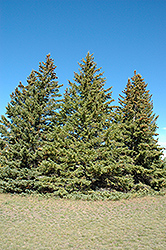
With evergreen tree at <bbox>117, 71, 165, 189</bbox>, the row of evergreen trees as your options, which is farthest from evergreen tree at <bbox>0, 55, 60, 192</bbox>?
evergreen tree at <bbox>117, 71, 165, 189</bbox>

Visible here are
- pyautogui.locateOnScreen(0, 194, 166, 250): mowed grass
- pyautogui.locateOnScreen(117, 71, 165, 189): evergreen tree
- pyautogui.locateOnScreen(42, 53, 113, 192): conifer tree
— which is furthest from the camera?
pyautogui.locateOnScreen(117, 71, 165, 189): evergreen tree

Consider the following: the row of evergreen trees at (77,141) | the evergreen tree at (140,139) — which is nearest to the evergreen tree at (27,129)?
the row of evergreen trees at (77,141)

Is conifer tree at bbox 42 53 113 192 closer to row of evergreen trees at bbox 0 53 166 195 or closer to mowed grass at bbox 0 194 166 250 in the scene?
row of evergreen trees at bbox 0 53 166 195

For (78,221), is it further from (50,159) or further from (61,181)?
(50,159)

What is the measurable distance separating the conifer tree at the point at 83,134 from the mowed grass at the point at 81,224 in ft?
5.92

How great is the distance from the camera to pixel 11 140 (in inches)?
562

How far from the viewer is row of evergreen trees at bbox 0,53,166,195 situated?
1234 cm

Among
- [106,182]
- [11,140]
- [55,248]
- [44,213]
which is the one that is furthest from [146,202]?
[11,140]

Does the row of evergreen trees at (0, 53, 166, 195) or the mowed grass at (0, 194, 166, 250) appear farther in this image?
the row of evergreen trees at (0, 53, 166, 195)

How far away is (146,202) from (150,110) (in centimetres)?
805

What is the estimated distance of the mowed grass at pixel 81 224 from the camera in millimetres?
5758

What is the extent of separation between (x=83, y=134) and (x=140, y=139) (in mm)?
5030

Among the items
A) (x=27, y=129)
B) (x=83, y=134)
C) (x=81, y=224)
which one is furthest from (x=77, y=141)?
(x=81, y=224)

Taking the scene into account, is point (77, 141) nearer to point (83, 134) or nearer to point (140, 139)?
point (83, 134)
